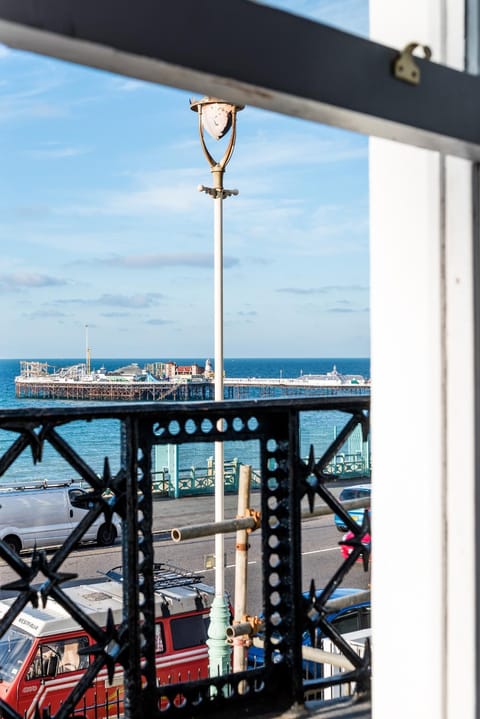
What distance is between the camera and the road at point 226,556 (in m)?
14.7

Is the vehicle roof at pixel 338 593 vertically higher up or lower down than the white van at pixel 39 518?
higher up

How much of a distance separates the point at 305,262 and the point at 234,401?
65.4 meters

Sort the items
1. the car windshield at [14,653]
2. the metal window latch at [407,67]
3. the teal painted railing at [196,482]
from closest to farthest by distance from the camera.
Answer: the metal window latch at [407,67]
the car windshield at [14,653]
the teal painted railing at [196,482]

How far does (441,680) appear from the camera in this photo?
1.21m

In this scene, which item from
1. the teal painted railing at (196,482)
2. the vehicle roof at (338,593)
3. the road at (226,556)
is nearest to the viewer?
the vehicle roof at (338,593)

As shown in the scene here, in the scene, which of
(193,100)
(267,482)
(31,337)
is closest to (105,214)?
(31,337)

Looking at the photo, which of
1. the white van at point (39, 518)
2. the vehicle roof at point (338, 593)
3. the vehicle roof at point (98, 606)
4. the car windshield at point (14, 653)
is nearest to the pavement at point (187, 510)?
the white van at point (39, 518)

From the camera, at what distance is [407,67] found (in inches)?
38.6

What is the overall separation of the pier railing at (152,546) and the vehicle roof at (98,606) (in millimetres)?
5953

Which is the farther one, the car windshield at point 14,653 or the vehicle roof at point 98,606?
the vehicle roof at point 98,606

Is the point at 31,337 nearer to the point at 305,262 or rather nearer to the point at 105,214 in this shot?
the point at 105,214

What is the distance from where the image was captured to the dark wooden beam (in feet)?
2.47

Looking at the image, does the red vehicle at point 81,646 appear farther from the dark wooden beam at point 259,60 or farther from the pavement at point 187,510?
the pavement at point 187,510

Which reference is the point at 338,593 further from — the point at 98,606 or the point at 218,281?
the point at 218,281
